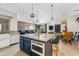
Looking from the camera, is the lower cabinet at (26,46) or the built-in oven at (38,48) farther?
the lower cabinet at (26,46)

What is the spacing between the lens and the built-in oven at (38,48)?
2373mm

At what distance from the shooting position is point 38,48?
8.27ft

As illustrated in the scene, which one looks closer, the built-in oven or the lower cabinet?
the built-in oven

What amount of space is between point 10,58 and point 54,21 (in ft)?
4.99

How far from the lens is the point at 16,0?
7.36ft

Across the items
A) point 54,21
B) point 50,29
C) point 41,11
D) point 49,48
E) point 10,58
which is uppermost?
point 41,11

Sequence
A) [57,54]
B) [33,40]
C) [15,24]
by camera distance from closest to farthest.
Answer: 1. [57,54]
2. [33,40]
3. [15,24]

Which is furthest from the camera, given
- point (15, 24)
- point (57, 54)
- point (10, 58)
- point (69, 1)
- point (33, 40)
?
point (15, 24)

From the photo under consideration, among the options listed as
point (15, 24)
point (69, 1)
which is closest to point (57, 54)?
point (69, 1)

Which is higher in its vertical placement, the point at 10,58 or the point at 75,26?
the point at 75,26

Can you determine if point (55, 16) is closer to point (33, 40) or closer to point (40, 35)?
point (40, 35)

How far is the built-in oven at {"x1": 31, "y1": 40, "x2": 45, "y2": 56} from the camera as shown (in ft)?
7.79

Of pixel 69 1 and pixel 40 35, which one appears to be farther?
pixel 40 35

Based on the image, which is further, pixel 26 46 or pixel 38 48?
pixel 26 46
